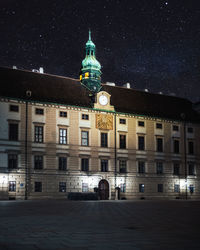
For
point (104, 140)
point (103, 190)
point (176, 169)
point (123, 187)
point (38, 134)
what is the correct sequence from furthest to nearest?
point (176, 169) → point (123, 187) → point (104, 140) → point (103, 190) → point (38, 134)

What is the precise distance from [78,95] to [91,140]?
6.80 metres

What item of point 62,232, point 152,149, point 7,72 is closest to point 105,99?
point 152,149

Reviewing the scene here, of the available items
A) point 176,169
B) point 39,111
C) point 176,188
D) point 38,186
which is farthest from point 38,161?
point 176,169

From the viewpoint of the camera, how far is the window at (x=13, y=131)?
4572cm

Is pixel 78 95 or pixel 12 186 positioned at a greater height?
pixel 78 95

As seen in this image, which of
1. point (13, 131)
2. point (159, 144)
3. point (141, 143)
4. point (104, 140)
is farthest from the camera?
point (159, 144)

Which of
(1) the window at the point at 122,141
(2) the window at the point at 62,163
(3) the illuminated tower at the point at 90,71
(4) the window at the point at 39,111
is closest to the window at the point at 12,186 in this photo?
(2) the window at the point at 62,163

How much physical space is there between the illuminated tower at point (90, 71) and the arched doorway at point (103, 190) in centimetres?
1335

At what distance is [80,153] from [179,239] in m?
39.2

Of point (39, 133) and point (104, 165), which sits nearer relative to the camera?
point (39, 133)

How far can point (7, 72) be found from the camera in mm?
50969

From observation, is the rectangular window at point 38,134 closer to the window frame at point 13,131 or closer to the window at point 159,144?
the window frame at point 13,131

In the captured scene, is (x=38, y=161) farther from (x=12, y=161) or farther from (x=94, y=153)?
(x=94, y=153)

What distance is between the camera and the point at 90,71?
57219mm
